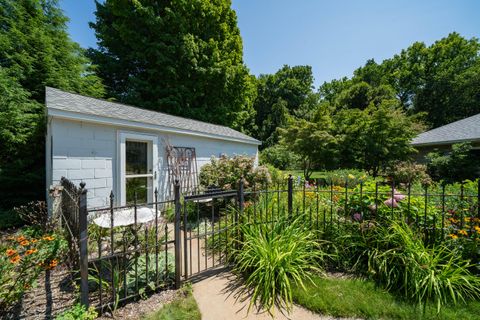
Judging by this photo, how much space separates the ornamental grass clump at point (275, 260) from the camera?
2.61 m

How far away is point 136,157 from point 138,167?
11.0 inches

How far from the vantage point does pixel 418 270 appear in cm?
263

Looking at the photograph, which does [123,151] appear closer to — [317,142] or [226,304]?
[226,304]

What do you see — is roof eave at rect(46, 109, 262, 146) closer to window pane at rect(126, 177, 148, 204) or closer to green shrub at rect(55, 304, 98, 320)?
window pane at rect(126, 177, 148, 204)

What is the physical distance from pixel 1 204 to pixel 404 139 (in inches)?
644

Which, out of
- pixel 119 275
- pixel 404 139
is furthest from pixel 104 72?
pixel 404 139

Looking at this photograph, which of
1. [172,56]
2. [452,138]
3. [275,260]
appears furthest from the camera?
[172,56]

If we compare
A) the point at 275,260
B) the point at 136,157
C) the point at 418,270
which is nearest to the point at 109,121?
the point at 136,157

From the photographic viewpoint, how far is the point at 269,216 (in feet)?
12.7

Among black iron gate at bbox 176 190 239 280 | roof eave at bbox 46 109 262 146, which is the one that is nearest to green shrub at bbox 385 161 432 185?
black iron gate at bbox 176 190 239 280

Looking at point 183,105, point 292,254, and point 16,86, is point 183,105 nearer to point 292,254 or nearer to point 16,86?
point 16,86

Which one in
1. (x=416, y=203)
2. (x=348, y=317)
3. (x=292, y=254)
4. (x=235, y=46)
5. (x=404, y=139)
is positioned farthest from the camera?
(x=235, y=46)

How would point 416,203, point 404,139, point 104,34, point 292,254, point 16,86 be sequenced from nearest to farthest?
point 292,254 < point 416,203 < point 16,86 < point 404,139 < point 104,34

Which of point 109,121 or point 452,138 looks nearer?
point 109,121
